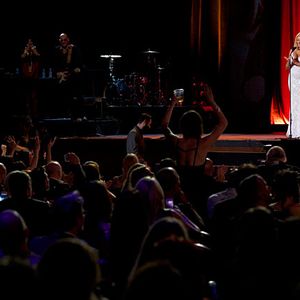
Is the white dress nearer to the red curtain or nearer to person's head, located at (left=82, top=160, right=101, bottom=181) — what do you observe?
the red curtain

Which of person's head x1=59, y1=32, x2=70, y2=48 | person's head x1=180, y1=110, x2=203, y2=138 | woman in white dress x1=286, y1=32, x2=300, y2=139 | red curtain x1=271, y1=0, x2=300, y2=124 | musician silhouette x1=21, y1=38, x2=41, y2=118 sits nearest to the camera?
person's head x1=180, y1=110, x2=203, y2=138

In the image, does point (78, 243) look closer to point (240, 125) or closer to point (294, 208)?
point (294, 208)

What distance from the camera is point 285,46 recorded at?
1891 centimetres

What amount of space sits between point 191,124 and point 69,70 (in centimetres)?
950

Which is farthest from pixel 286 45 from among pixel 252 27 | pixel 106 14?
pixel 106 14

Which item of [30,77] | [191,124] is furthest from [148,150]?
[191,124]

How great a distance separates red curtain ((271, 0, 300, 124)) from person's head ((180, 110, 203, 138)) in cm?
1155

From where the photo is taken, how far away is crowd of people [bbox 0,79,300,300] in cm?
291

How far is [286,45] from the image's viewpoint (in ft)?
62.0

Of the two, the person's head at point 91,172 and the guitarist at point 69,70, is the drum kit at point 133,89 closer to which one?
the guitarist at point 69,70

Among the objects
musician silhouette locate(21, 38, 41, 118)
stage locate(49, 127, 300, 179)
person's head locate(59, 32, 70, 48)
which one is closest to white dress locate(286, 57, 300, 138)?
stage locate(49, 127, 300, 179)

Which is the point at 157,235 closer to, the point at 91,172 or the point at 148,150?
the point at 91,172

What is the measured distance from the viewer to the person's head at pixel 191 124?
756 centimetres

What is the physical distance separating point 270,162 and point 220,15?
11394 millimetres
